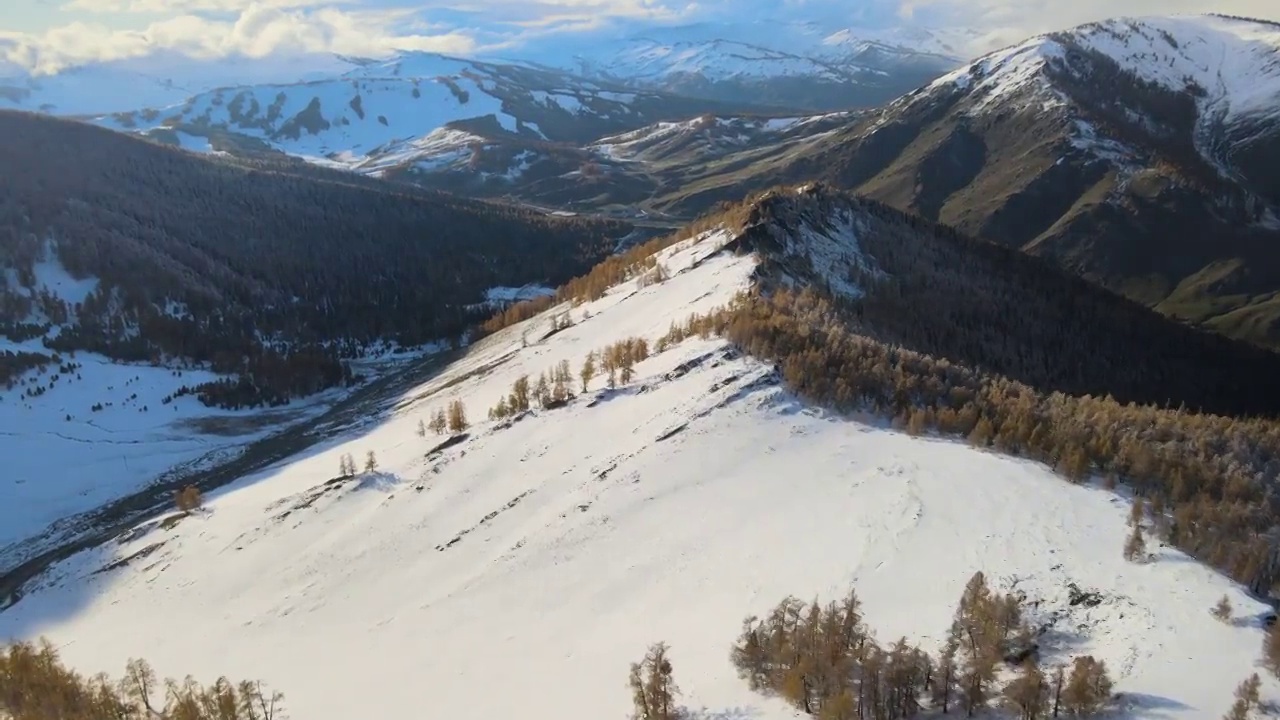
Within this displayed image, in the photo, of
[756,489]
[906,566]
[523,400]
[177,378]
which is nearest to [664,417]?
[756,489]

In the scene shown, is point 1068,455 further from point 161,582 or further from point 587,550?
point 161,582

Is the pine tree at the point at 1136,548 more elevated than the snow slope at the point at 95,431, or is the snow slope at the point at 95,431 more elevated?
the pine tree at the point at 1136,548

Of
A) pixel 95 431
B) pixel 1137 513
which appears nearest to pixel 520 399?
pixel 1137 513

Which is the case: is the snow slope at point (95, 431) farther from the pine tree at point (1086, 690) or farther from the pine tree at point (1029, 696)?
the pine tree at point (1086, 690)

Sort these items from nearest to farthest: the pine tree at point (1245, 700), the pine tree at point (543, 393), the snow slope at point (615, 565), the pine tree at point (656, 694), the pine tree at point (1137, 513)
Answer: the pine tree at point (1245, 700)
the pine tree at point (656, 694)
the snow slope at point (615, 565)
the pine tree at point (1137, 513)
the pine tree at point (543, 393)

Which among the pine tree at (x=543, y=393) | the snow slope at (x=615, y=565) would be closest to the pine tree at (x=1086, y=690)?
the snow slope at (x=615, y=565)

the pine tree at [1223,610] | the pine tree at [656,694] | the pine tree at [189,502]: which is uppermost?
the pine tree at [1223,610]

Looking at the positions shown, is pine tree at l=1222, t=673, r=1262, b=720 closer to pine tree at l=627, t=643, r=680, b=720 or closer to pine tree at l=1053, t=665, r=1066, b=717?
pine tree at l=1053, t=665, r=1066, b=717
